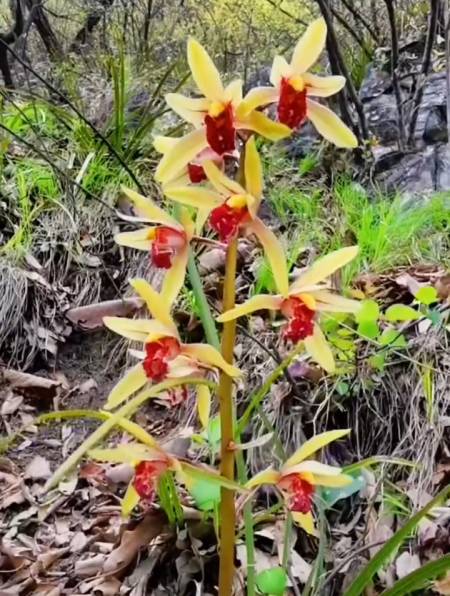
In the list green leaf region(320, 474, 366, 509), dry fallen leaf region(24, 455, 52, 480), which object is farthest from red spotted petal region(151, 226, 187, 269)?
dry fallen leaf region(24, 455, 52, 480)

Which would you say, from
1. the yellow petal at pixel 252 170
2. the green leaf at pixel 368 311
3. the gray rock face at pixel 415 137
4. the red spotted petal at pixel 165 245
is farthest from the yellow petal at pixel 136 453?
the gray rock face at pixel 415 137

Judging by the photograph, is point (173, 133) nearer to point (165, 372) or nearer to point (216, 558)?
point (216, 558)

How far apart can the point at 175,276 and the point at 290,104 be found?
0.27m

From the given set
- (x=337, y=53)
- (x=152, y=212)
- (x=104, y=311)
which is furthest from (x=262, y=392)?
(x=337, y=53)

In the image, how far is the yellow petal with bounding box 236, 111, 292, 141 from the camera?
2.98 feet

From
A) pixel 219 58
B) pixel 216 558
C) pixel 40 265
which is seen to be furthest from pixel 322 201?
pixel 219 58

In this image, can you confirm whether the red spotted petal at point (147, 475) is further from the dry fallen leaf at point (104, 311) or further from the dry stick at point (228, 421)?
the dry fallen leaf at point (104, 311)

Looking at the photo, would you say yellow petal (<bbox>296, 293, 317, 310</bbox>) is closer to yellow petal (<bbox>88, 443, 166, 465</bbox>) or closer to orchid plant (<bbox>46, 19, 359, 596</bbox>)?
orchid plant (<bbox>46, 19, 359, 596</bbox>)

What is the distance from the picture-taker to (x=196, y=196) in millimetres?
956

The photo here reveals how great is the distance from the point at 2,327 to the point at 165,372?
168cm

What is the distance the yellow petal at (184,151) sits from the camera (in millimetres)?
956

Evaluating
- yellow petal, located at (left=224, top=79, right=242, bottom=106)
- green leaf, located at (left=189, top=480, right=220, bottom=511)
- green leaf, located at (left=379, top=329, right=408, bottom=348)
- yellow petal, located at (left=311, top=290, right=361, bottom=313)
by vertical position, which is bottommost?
green leaf, located at (left=189, top=480, right=220, bottom=511)

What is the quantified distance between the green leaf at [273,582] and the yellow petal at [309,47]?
74cm

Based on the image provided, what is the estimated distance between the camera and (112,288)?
269 cm
